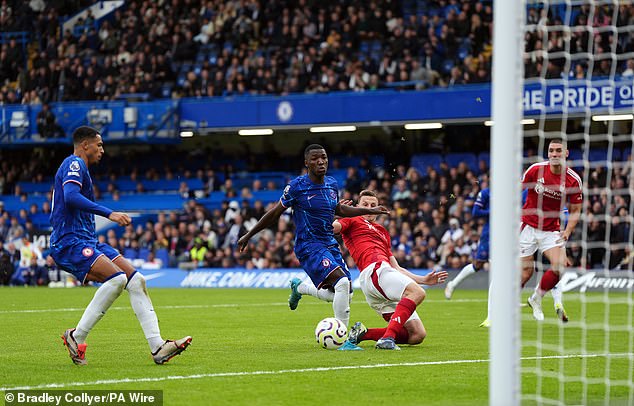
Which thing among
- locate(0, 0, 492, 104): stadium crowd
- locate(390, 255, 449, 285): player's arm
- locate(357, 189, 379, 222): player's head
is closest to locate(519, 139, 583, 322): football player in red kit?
locate(390, 255, 449, 285): player's arm

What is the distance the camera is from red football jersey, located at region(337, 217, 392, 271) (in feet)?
35.8

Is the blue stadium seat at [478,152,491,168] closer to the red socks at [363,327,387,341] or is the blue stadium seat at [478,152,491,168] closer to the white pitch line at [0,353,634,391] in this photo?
the red socks at [363,327,387,341]

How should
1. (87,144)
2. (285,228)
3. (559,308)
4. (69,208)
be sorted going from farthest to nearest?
(285,228) < (559,308) < (87,144) < (69,208)

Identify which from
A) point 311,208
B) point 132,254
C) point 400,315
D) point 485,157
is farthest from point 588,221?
point 132,254

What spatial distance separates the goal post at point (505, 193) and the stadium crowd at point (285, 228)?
1828 centimetres

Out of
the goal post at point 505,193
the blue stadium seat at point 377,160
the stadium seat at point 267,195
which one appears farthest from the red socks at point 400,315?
the blue stadium seat at point 377,160

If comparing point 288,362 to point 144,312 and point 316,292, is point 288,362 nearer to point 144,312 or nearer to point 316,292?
point 144,312

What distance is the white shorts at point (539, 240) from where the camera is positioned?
13.3 meters

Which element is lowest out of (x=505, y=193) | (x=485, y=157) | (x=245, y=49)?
(x=485, y=157)

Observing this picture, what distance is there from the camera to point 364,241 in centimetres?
1107

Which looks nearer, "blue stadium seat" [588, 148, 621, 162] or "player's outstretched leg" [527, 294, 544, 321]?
"player's outstretched leg" [527, 294, 544, 321]

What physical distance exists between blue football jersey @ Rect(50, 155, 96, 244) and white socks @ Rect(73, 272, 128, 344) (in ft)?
1.76

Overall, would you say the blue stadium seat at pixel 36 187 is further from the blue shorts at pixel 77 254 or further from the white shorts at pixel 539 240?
the blue shorts at pixel 77 254

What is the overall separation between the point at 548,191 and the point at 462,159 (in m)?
16.2
